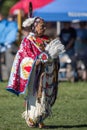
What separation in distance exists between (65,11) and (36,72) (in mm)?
8999

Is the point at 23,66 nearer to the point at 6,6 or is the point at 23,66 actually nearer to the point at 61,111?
the point at 61,111

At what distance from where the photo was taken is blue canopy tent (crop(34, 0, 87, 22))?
1933 centimetres

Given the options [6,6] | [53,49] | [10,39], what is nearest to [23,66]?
[53,49]

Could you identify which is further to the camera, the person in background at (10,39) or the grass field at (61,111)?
the person in background at (10,39)

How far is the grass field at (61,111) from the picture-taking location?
11.1m

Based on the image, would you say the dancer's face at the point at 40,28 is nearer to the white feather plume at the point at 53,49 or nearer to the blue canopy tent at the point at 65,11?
the white feather plume at the point at 53,49

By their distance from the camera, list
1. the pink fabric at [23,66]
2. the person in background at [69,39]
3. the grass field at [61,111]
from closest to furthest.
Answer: the pink fabric at [23,66], the grass field at [61,111], the person in background at [69,39]

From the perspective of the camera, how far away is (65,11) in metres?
19.6

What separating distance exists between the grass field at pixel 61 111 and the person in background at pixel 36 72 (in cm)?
29

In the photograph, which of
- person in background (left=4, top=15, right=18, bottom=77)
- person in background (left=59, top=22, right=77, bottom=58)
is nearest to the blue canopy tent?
person in background (left=59, top=22, right=77, bottom=58)

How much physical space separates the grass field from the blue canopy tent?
6.91 feet

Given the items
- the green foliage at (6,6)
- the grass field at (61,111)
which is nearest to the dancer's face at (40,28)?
the grass field at (61,111)

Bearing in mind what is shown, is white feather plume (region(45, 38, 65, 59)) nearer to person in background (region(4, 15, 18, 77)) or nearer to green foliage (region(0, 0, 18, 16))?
person in background (region(4, 15, 18, 77))

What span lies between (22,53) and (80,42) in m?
11.5
